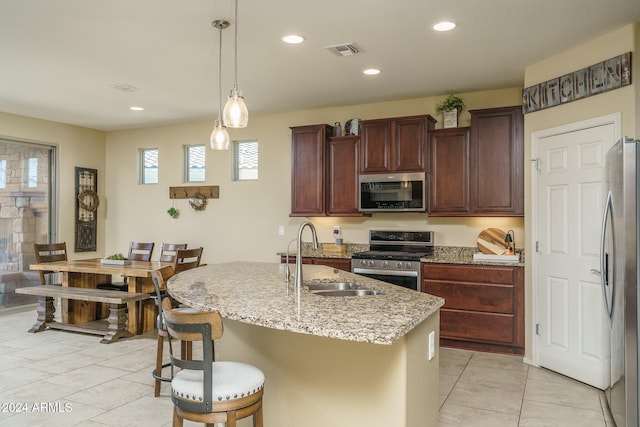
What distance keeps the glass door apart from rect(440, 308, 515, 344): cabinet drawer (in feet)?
18.3

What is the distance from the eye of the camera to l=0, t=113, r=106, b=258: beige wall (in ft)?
20.8

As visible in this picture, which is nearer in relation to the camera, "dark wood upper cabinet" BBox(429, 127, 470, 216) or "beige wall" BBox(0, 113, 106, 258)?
"dark wood upper cabinet" BBox(429, 127, 470, 216)

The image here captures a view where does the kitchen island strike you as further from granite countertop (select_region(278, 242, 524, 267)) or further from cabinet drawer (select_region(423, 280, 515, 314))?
cabinet drawer (select_region(423, 280, 515, 314))

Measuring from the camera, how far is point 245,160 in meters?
6.52

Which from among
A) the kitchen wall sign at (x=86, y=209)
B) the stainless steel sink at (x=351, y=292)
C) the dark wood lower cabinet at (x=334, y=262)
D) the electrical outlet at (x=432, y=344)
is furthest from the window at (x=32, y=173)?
the electrical outlet at (x=432, y=344)

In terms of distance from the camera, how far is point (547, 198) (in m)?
4.05

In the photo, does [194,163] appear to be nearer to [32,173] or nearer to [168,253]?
[168,253]

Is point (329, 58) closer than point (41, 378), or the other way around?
point (41, 378)

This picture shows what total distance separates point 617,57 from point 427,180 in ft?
6.70

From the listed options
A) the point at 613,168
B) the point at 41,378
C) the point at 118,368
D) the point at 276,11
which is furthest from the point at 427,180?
the point at 41,378

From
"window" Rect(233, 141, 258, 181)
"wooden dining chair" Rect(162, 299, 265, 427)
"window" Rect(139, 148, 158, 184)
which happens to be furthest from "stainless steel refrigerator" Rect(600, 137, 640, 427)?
"window" Rect(139, 148, 158, 184)

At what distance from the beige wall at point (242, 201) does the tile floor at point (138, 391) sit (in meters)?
1.54

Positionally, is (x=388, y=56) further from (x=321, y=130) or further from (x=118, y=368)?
(x=118, y=368)

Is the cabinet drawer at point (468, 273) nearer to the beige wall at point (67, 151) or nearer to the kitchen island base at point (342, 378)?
the kitchen island base at point (342, 378)
